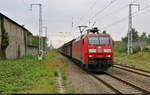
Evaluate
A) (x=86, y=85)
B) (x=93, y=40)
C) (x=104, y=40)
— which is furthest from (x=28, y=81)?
(x=104, y=40)

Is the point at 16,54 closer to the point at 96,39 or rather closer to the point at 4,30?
the point at 4,30

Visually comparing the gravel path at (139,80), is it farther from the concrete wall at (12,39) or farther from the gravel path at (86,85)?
the concrete wall at (12,39)

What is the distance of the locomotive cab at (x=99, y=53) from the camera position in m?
13.7

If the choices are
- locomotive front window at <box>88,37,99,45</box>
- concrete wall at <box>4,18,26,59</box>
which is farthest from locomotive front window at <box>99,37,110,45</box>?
concrete wall at <box>4,18,26,59</box>

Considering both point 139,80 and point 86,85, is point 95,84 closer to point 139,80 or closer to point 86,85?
point 86,85

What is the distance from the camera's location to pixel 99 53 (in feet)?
45.3

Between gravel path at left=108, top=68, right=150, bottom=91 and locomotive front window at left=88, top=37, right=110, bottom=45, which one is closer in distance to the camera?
gravel path at left=108, top=68, right=150, bottom=91

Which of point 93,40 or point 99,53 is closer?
point 99,53

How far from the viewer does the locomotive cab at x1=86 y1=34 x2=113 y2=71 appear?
13.7m

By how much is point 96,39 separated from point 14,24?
19.4 m

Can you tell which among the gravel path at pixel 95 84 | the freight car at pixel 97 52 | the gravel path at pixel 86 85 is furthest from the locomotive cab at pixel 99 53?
the gravel path at pixel 86 85

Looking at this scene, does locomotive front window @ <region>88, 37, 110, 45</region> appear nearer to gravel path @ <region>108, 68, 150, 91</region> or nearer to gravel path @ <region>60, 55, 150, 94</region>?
gravel path @ <region>108, 68, 150, 91</region>

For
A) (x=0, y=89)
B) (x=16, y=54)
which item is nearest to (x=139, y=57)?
(x=16, y=54)

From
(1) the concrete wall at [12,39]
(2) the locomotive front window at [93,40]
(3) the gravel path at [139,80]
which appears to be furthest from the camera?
(1) the concrete wall at [12,39]
